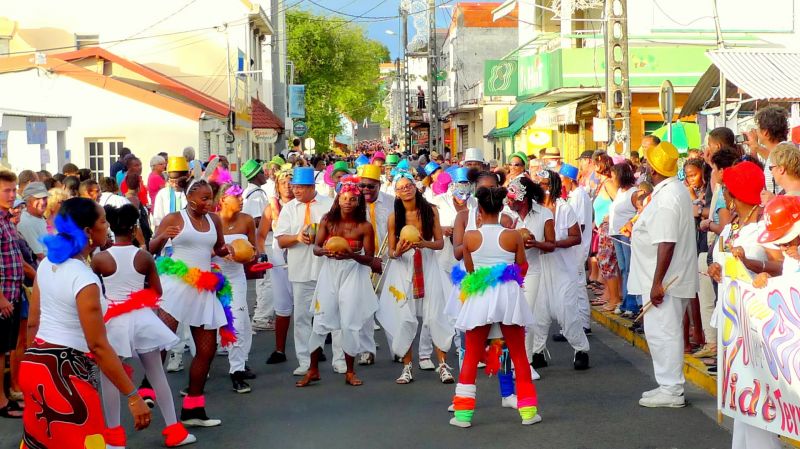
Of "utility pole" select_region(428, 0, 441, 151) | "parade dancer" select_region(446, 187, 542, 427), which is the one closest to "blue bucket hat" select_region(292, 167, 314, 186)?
"parade dancer" select_region(446, 187, 542, 427)

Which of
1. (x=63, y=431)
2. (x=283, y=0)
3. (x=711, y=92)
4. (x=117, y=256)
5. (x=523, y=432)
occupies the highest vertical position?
(x=283, y=0)

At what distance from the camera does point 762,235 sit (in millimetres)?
5637

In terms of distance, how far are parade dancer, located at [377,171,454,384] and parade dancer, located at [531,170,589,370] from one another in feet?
2.90

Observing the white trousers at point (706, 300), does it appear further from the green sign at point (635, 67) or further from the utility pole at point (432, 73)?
the utility pole at point (432, 73)

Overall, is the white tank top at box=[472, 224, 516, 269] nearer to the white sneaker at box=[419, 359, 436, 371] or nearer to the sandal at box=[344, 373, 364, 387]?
the sandal at box=[344, 373, 364, 387]

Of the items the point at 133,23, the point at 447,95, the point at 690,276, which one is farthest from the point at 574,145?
the point at 447,95

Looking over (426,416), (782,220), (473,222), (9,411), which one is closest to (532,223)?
(473,222)

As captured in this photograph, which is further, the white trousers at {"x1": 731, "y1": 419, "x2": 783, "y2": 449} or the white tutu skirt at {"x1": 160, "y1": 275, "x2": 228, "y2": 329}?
the white tutu skirt at {"x1": 160, "y1": 275, "x2": 228, "y2": 329}

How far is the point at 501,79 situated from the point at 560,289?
2920cm

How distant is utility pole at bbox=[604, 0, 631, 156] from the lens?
2069 centimetres

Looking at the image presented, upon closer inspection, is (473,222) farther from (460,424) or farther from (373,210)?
(373,210)

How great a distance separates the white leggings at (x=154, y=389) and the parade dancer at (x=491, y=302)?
2.04 metres

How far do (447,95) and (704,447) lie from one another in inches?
2712

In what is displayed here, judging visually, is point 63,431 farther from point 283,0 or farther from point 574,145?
point 283,0
